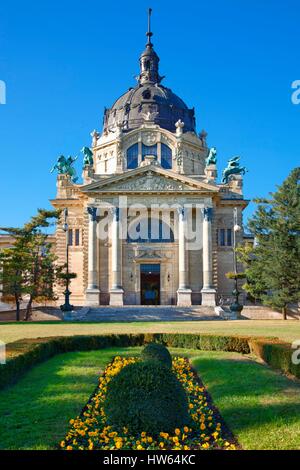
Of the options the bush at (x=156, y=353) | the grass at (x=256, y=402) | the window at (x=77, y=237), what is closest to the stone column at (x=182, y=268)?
the window at (x=77, y=237)

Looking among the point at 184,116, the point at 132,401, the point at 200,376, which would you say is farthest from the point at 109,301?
the point at 132,401

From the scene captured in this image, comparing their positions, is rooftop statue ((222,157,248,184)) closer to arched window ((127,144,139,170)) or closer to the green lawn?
arched window ((127,144,139,170))

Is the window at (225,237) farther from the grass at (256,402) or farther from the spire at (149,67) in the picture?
the grass at (256,402)

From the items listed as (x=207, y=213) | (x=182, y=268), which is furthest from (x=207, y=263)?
(x=207, y=213)

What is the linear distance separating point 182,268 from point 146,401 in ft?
144

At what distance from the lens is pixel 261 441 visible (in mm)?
9016

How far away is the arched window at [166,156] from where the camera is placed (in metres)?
62.8

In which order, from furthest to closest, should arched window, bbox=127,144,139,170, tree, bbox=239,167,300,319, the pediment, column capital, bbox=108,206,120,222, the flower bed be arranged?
arched window, bbox=127,144,139,170
column capital, bbox=108,206,120,222
the pediment
tree, bbox=239,167,300,319
the flower bed

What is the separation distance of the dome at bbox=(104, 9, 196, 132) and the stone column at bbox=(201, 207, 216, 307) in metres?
16.4

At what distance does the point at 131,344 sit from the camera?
25.4m

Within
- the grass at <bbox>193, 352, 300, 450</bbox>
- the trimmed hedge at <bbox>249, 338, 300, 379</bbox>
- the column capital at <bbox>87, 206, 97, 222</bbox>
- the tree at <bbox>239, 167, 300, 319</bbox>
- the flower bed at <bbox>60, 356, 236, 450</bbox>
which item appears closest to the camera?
the flower bed at <bbox>60, 356, 236, 450</bbox>

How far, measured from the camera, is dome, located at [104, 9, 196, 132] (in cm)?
6550

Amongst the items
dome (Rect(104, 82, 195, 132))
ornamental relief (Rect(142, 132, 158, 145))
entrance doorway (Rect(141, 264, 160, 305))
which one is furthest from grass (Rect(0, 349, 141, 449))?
dome (Rect(104, 82, 195, 132))

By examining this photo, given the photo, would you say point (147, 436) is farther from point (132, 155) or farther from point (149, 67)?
point (149, 67)
